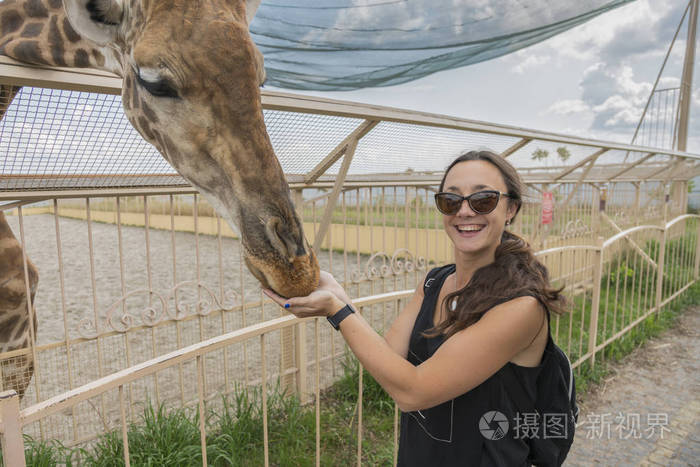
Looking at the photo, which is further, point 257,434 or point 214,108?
point 257,434

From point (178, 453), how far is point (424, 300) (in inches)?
86.9

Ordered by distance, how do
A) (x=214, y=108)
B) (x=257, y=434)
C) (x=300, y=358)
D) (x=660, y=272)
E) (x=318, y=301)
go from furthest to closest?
(x=660, y=272), (x=300, y=358), (x=257, y=434), (x=318, y=301), (x=214, y=108)

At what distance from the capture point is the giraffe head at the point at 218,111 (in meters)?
1.14

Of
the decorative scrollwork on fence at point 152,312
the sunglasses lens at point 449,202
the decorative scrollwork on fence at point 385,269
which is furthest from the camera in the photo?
the decorative scrollwork on fence at point 385,269

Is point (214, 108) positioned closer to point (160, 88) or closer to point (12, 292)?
point (160, 88)

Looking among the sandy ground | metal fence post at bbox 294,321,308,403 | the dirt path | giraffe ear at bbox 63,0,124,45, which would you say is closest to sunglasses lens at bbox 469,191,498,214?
giraffe ear at bbox 63,0,124,45

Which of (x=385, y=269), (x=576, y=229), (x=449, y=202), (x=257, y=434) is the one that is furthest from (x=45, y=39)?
(x=576, y=229)

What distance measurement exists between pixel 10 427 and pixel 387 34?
12.3 ft

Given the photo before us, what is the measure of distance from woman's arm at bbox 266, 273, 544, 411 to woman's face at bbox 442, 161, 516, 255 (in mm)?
255

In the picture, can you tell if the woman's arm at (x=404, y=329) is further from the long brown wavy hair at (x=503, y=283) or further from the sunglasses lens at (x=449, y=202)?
the sunglasses lens at (x=449, y=202)

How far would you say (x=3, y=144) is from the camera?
6.77 ft

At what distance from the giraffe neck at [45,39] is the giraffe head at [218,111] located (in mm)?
357

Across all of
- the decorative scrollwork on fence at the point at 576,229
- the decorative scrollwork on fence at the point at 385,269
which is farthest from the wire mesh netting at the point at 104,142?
the decorative scrollwork on fence at the point at 576,229

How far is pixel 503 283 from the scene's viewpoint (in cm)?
137
